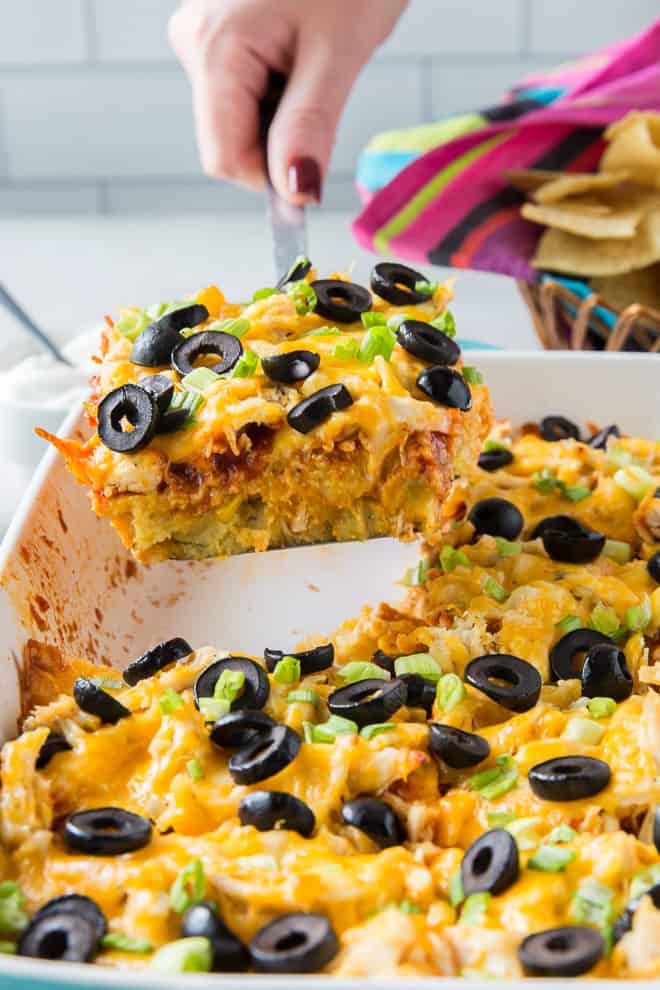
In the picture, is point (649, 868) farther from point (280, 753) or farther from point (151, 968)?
point (151, 968)

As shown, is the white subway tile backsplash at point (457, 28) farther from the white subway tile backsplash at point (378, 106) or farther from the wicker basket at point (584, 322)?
the wicker basket at point (584, 322)

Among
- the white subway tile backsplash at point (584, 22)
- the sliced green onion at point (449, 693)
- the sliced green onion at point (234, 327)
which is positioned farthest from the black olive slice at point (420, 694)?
the white subway tile backsplash at point (584, 22)

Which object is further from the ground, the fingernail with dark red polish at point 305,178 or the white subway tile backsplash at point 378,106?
the fingernail with dark red polish at point 305,178

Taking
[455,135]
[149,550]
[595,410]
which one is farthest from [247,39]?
[149,550]

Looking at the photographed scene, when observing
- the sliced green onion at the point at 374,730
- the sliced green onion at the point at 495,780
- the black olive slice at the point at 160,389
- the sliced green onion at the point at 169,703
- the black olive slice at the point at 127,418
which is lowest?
the sliced green onion at the point at 495,780

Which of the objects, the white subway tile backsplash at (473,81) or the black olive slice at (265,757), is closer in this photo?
the black olive slice at (265,757)

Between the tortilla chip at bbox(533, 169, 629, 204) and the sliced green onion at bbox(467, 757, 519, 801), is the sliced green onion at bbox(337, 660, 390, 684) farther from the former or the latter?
the tortilla chip at bbox(533, 169, 629, 204)

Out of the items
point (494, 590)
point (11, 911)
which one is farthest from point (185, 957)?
point (494, 590)

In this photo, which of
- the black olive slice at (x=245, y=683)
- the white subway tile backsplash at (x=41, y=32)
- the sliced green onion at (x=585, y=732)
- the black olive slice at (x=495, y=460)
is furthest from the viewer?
the white subway tile backsplash at (x=41, y=32)

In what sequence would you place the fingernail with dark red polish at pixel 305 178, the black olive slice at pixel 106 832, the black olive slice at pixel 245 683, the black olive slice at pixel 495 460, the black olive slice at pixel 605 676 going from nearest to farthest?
the black olive slice at pixel 106 832 < the black olive slice at pixel 245 683 < the black olive slice at pixel 605 676 < the black olive slice at pixel 495 460 < the fingernail with dark red polish at pixel 305 178
